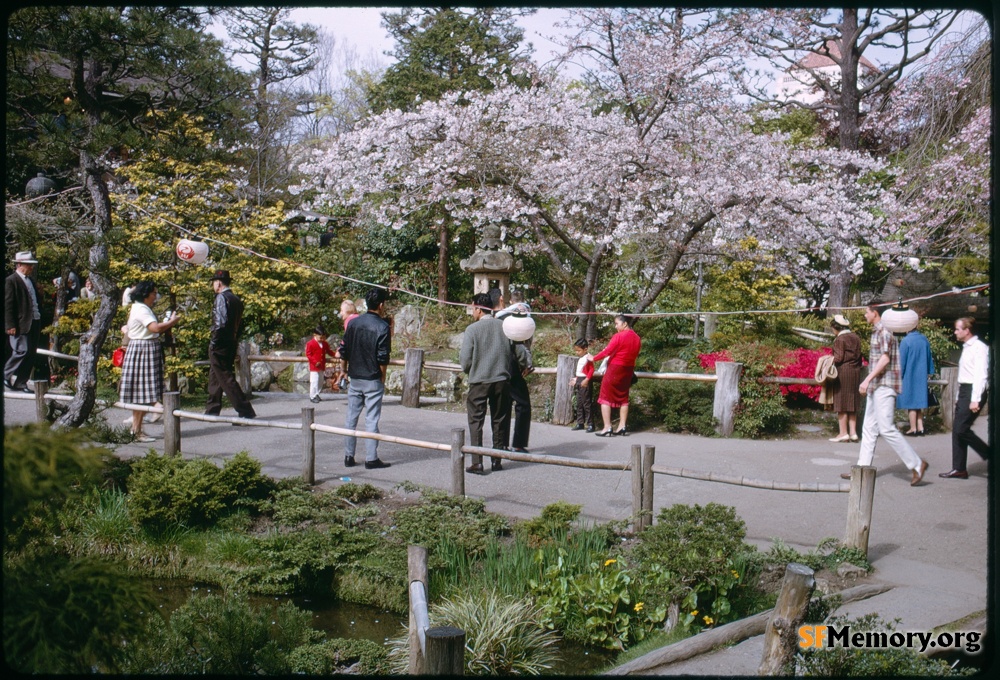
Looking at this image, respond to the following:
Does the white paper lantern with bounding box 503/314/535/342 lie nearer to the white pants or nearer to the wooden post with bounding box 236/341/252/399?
the white pants

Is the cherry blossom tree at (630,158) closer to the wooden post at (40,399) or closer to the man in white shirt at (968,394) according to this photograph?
the man in white shirt at (968,394)

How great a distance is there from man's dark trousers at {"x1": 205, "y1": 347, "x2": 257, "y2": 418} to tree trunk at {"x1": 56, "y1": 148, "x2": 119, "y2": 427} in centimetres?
170

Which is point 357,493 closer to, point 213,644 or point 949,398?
point 213,644

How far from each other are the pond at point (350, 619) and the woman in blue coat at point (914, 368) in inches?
213

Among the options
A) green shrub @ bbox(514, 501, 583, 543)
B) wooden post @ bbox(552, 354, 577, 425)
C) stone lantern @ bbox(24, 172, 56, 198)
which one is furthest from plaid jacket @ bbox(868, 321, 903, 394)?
stone lantern @ bbox(24, 172, 56, 198)

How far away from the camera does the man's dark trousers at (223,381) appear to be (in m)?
8.98

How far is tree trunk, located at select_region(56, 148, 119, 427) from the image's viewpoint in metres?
6.90

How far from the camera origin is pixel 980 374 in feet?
23.3

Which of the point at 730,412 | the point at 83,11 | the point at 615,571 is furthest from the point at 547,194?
the point at 615,571

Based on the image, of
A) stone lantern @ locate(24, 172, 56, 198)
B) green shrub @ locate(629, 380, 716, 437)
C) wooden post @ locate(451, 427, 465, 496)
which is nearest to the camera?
wooden post @ locate(451, 427, 465, 496)

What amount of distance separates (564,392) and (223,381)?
4.39 metres

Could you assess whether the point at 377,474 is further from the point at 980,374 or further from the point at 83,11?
the point at 980,374

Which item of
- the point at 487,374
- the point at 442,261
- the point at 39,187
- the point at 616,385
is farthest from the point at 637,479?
the point at 442,261

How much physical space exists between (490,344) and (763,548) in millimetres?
3108
